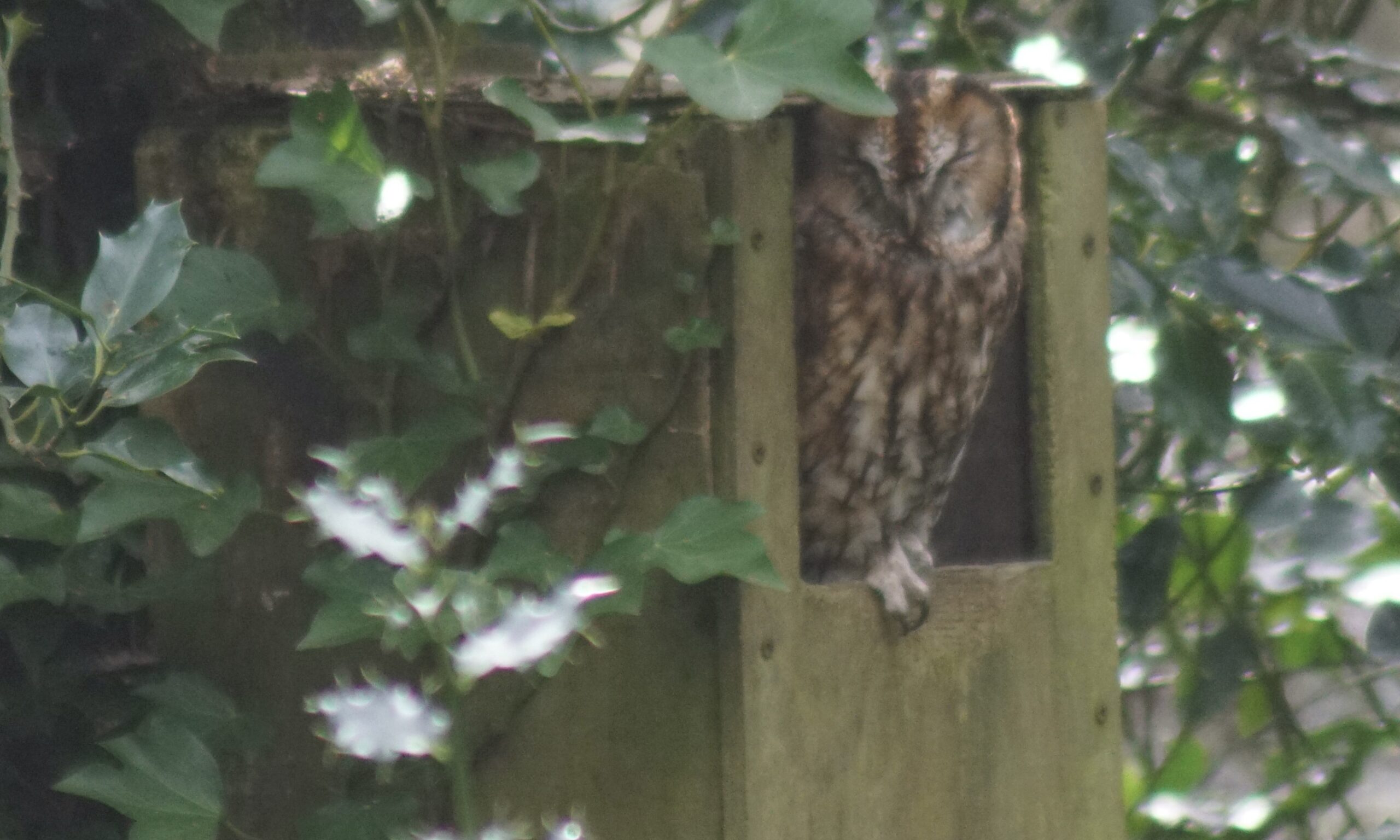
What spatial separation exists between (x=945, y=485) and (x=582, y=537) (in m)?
0.54

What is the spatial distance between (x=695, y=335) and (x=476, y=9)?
32cm

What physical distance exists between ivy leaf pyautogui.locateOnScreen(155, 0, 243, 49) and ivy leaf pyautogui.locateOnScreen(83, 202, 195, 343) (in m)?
0.16

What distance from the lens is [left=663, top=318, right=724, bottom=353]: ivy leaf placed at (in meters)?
1.36

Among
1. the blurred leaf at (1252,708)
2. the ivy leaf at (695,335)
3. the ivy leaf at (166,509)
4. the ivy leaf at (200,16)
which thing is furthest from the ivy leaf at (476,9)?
the blurred leaf at (1252,708)

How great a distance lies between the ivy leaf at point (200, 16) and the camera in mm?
1216

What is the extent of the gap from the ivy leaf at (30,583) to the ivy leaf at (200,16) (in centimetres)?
43

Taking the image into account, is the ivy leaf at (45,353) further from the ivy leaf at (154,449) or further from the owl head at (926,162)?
the owl head at (926,162)

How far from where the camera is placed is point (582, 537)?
144 cm

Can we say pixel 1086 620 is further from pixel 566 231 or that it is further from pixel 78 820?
pixel 78 820

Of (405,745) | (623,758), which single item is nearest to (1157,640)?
(623,758)

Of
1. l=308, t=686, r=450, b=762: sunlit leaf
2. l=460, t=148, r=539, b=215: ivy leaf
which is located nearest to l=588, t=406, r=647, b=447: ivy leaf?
l=460, t=148, r=539, b=215: ivy leaf

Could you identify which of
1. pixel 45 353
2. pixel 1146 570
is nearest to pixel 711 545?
pixel 45 353

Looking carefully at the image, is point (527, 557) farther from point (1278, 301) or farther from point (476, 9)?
point (1278, 301)

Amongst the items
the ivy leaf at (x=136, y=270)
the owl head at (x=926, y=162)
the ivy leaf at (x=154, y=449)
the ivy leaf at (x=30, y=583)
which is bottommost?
the ivy leaf at (x=30, y=583)
